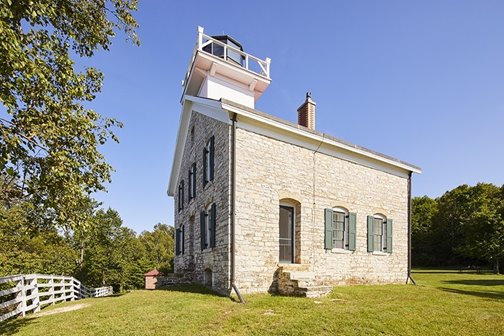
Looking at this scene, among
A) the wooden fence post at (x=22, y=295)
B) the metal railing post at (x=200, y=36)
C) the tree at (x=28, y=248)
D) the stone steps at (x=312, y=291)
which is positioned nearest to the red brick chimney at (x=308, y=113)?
the metal railing post at (x=200, y=36)

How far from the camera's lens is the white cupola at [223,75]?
1398 cm

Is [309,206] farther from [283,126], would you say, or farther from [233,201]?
[233,201]

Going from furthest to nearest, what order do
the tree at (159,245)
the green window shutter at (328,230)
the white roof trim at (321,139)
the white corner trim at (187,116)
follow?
the tree at (159,245) → the green window shutter at (328,230) → the white corner trim at (187,116) → the white roof trim at (321,139)

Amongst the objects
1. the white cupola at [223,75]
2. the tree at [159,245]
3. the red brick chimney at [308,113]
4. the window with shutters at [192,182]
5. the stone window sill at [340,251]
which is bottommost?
the tree at [159,245]

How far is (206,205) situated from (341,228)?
545 centimetres

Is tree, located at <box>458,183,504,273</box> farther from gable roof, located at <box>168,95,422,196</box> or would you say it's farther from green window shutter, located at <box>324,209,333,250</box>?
green window shutter, located at <box>324,209,333,250</box>

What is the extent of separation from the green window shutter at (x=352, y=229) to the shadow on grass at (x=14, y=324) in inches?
408

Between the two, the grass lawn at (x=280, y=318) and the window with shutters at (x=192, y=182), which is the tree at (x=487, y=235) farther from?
the window with shutters at (x=192, y=182)

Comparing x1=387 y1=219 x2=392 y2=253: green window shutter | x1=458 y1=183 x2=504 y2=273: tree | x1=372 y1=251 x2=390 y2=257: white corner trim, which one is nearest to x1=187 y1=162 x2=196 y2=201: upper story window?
x1=372 y1=251 x2=390 y2=257: white corner trim

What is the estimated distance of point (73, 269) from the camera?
92.0 ft

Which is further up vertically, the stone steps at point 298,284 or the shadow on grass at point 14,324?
the stone steps at point 298,284

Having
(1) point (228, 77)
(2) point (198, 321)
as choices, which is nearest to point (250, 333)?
(2) point (198, 321)

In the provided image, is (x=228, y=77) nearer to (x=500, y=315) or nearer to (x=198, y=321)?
(x=198, y=321)

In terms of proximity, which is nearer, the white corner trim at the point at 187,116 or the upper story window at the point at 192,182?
the white corner trim at the point at 187,116
